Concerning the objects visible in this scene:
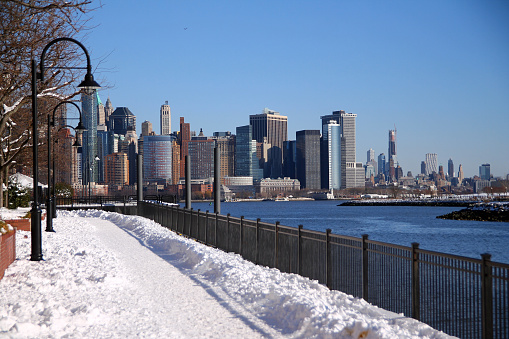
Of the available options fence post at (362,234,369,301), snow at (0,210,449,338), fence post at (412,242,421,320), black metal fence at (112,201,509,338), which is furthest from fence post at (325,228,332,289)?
fence post at (412,242,421,320)

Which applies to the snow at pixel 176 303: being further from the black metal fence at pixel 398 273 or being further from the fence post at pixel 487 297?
the fence post at pixel 487 297

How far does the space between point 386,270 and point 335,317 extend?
6.08ft

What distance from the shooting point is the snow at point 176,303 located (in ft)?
28.0

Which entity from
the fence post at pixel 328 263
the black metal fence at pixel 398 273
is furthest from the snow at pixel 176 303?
the black metal fence at pixel 398 273

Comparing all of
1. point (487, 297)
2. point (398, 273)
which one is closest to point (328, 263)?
point (398, 273)

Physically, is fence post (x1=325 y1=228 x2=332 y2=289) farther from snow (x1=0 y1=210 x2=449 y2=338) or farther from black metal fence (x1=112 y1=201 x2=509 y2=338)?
snow (x1=0 y1=210 x2=449 y2=338)

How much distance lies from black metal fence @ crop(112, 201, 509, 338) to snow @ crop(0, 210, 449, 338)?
42cm

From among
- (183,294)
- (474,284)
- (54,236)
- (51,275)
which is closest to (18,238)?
(54,236)

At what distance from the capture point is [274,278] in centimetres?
1332

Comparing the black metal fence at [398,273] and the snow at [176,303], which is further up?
the black metal fence at [398,273]

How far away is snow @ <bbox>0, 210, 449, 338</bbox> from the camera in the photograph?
28.0 feet

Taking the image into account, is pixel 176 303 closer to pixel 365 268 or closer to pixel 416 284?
pixel 365 268

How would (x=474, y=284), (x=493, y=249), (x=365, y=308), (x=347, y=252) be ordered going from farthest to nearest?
(x=493, y=249)
(x=347, y=252)
(x=365, y=308)
(x=474, y=284)

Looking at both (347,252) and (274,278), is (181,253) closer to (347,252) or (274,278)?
(274,278)
